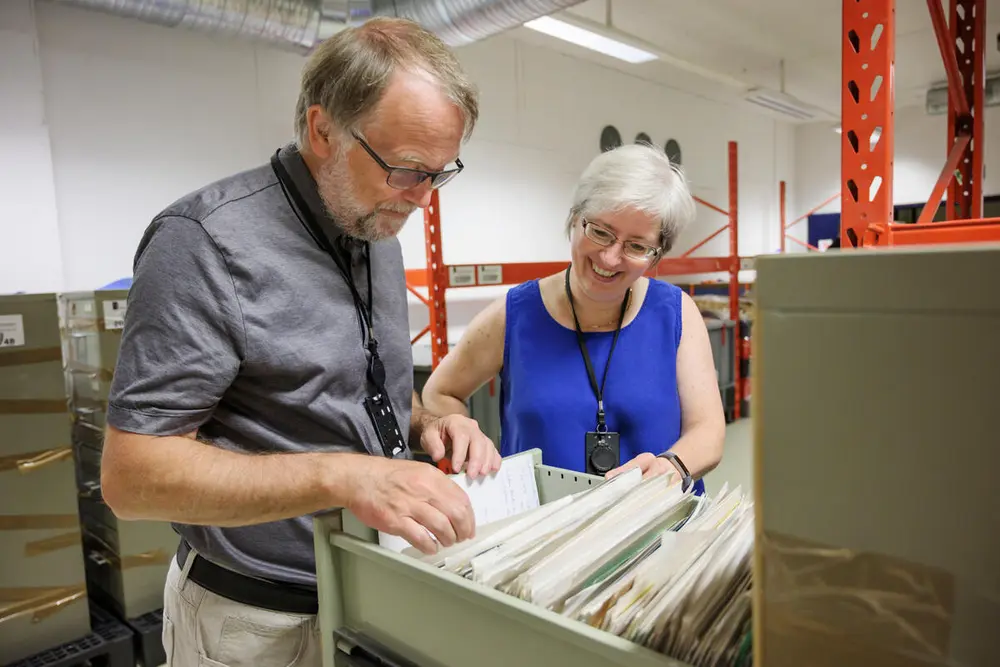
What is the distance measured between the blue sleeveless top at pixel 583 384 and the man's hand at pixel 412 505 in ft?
2.21

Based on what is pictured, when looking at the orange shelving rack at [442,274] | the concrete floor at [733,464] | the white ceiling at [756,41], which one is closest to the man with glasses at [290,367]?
→ the orange shelving rack at [442,274]

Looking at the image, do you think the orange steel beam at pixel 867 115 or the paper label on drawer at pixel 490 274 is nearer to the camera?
the orange steel beam at pixel 867 115

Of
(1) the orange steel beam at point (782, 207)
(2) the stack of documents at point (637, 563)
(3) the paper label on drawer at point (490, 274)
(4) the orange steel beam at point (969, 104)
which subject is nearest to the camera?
(2) the stack of documents at point (637, 563)

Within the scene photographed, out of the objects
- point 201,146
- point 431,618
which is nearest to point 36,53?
point 201,146

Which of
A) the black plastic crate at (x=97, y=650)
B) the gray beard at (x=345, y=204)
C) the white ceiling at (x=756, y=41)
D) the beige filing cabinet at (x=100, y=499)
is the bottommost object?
the black plastic crate at (x=97, y=650)

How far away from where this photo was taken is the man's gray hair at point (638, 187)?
132 centimetres

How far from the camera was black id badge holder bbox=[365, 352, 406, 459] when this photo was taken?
98 centimetres

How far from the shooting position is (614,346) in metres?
1.40

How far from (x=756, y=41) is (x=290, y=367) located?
18.8ft

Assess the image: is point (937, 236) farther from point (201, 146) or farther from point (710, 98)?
point (710, 98)

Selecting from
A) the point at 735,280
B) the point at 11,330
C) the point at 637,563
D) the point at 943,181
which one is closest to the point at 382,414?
the point at 637,563

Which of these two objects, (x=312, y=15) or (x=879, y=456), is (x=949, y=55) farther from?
(x=879, y=456)

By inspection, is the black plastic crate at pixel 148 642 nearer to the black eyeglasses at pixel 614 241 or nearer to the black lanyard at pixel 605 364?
the black lanyard at pixel 605 364

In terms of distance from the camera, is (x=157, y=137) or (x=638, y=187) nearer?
(x=638, y=187)
